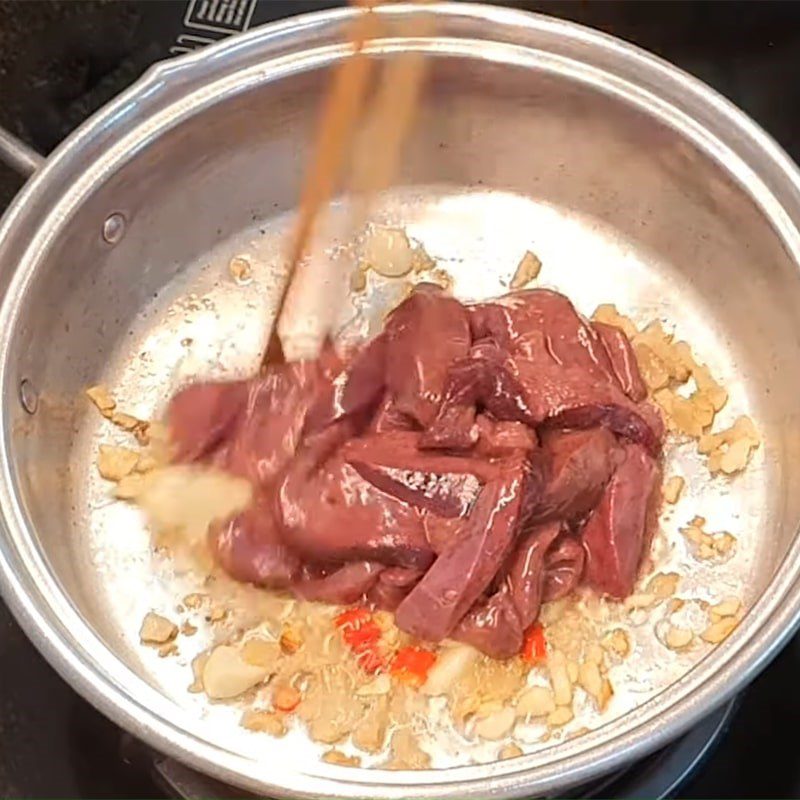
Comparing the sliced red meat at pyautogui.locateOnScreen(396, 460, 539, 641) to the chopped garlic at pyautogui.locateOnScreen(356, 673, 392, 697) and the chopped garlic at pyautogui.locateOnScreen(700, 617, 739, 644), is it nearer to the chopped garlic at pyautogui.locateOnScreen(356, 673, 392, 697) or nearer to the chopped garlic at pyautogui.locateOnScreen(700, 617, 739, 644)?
the chopped garlic at pyautogui.locateOnScreen(356, 673, 392, 697)

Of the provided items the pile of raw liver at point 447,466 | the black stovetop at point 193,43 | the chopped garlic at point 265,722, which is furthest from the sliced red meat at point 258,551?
the black stovetop at point 193,43

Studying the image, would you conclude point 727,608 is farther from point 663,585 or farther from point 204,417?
point 204,417

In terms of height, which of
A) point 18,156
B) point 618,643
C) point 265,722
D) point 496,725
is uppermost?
point 18,156

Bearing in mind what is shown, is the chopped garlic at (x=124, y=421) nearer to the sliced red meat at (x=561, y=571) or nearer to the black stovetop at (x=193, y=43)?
the black stovetop at (x=193, y=43)

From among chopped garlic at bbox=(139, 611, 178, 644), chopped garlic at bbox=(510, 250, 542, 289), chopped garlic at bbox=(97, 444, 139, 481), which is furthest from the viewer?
chopped garlic at bbox=(510, 250, 542, 289)

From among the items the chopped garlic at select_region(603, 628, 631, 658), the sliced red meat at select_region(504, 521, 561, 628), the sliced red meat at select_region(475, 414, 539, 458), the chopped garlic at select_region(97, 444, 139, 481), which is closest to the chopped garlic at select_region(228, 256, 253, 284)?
the chopped garlic at select_region(97, 444, 139, 481)

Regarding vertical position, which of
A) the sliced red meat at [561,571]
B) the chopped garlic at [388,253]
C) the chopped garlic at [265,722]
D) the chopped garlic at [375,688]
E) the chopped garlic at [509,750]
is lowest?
the chopped garlic at [265,722]

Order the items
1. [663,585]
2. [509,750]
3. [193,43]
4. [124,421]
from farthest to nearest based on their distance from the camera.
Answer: [193,43] → [124,421] → [663,585] → [509,750]

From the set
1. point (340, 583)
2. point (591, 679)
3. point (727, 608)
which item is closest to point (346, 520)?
point (340, 583)
